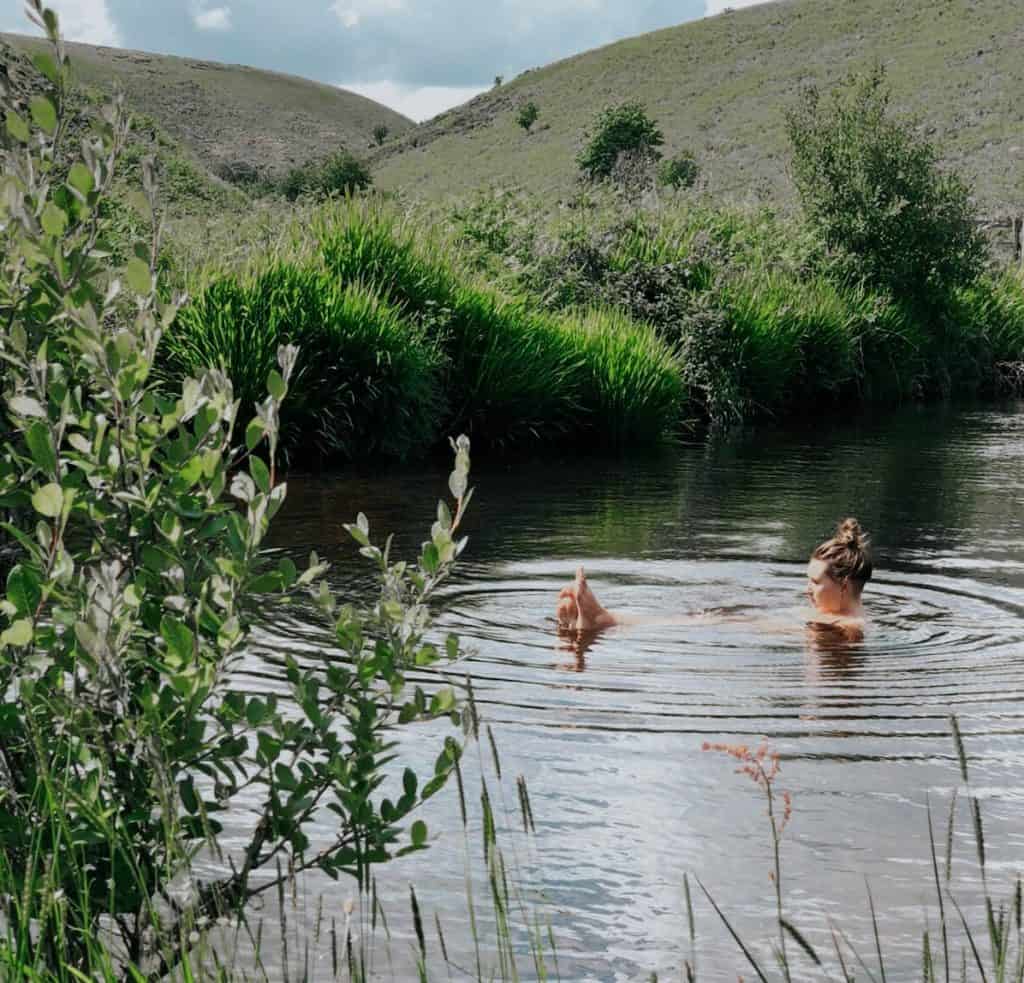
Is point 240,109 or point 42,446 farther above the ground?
point 240,109

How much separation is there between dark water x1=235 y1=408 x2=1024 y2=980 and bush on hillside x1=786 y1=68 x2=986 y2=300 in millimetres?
12675

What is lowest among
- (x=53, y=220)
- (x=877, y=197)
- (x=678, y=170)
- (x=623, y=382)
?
(x=623, y=382)

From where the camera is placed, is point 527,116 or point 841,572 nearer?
point 841,572

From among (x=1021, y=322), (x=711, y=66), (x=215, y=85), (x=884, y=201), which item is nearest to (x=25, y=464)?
(x=884, y=201)

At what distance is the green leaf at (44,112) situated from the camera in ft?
9.32

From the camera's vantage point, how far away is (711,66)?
99812 mm

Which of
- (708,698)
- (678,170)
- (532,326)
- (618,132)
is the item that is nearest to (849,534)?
(708,698)

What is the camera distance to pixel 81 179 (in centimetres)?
286

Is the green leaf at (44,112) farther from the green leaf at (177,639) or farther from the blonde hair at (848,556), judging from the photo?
the blonde hair at (848,556)

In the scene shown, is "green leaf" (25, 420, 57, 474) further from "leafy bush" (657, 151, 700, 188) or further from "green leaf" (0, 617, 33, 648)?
"leafy bush" (657, 151, 700, 188)

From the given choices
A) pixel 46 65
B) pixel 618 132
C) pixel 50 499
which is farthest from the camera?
pixel 618 132

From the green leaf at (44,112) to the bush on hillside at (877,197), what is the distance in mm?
23033

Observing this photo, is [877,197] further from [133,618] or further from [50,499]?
[50,499]

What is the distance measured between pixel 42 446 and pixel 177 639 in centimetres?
41
